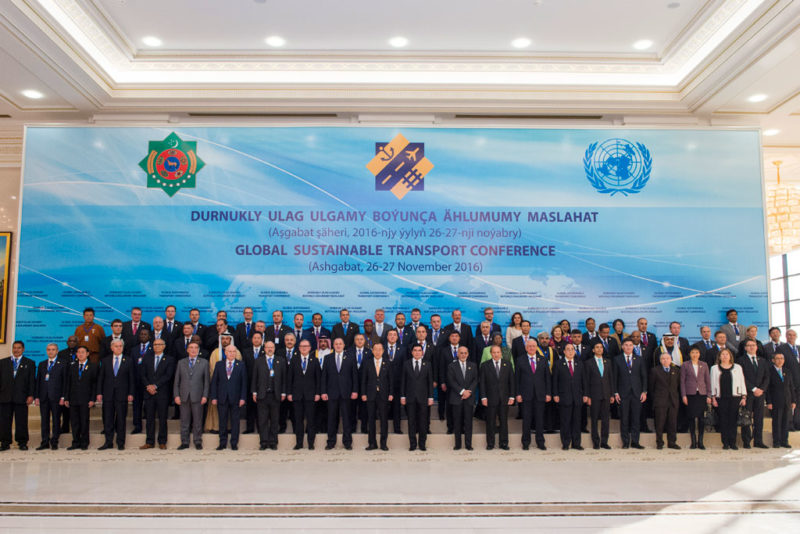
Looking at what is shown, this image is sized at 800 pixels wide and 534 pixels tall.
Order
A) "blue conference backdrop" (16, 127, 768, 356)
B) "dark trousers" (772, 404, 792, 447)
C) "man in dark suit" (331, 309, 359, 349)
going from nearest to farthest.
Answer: "dark trousers" (772, 404, 792, 447) < "man in dark suit" (331, 309, 359, 349) < "blue conference backdrop" (16, 127, 768, 356)

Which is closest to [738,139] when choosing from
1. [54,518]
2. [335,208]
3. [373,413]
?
[335,208]

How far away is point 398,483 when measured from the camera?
5590 millimetres

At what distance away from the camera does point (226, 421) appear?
745cm

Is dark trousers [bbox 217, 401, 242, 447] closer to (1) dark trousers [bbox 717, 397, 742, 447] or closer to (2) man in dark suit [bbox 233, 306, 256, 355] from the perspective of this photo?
(2) man in dark suit [bbox 233, 306, 256, 355]

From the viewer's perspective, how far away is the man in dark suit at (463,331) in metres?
8.27

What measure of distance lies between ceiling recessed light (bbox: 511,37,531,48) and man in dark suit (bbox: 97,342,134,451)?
21.5ft

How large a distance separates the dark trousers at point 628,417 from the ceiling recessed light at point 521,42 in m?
4.88

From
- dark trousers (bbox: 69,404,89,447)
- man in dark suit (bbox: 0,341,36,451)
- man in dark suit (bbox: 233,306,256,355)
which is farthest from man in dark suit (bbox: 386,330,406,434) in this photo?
man in dark suit (bbox: 0,341,36,451)

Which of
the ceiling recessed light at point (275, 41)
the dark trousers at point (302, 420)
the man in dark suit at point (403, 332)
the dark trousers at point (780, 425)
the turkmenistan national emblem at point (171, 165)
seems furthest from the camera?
the turkmenistan national emblem at point (171, 165)

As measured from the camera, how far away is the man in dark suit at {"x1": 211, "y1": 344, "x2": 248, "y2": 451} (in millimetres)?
7383

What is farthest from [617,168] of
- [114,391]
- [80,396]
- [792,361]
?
[80,396]

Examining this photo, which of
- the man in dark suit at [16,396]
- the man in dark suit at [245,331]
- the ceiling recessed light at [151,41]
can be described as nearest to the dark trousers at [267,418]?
the man in dark suit at [245,331]

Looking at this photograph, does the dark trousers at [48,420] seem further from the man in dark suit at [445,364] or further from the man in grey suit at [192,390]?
the man in dark suit at [445,364]

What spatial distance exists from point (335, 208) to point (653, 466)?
5.50m
